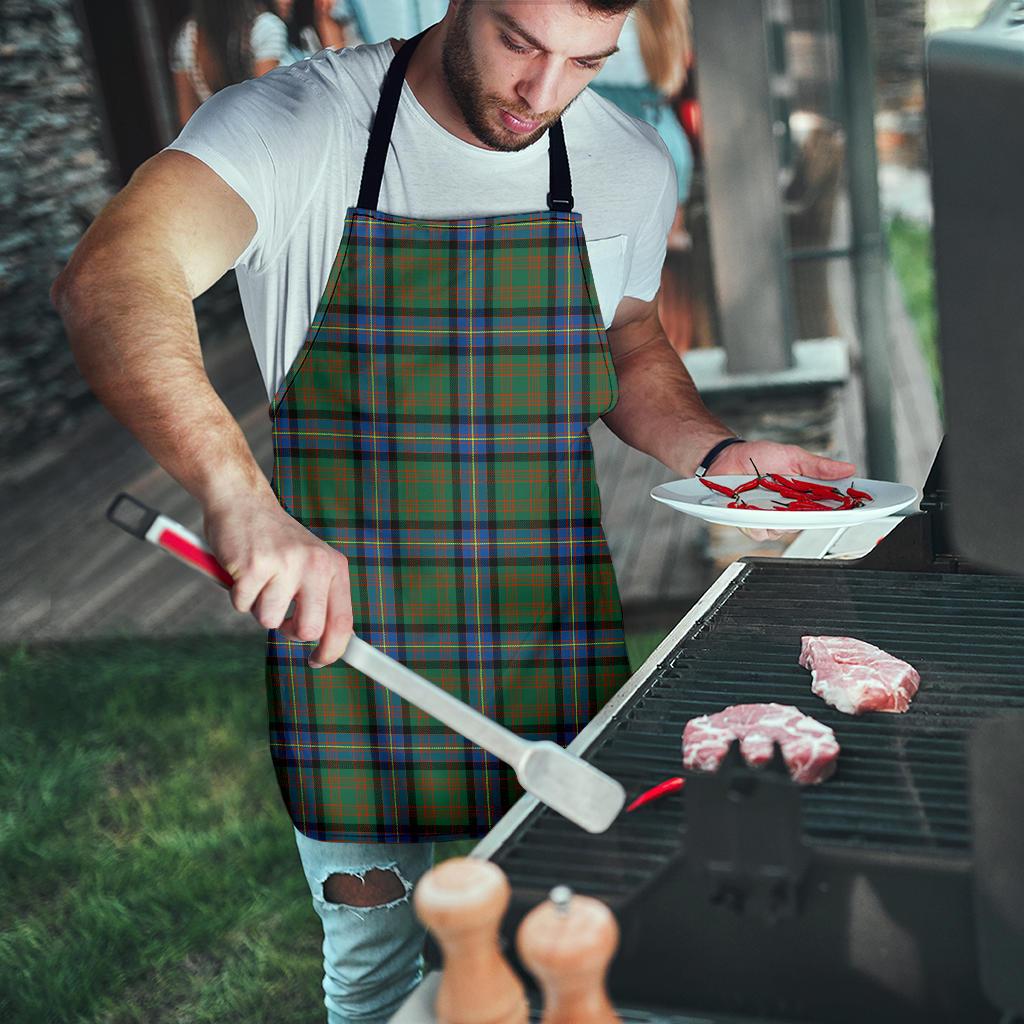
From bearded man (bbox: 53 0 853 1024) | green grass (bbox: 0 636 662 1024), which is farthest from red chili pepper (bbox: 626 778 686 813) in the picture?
green grass (bbox: 0 636 662 1024)

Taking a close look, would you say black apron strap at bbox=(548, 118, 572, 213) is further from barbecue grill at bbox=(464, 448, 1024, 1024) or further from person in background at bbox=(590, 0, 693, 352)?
person in background at bbox=(590, 0, 693, 352)

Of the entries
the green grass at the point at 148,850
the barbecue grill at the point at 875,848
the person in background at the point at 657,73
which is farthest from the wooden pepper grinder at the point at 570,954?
the person in background at the point at 657,73

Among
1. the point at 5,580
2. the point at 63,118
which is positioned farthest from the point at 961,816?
the point at 63,118

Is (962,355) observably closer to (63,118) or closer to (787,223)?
(787,223)

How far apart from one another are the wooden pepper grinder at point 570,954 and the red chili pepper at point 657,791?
0.33 meters

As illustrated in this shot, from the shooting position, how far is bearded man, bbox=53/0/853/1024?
6.17ft

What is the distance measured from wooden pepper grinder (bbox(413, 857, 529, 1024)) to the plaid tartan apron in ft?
3.40

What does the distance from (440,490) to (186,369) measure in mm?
548

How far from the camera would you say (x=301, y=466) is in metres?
1.93

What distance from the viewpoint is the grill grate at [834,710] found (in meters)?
1.15

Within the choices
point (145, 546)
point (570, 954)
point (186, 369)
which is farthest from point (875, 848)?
point (145, 546)

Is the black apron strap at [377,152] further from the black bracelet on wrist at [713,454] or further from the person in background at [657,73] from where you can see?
the person in background at [657,73]

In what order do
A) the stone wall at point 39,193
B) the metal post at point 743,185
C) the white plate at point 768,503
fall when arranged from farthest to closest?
the stone wall at point 39,193, the metal post at point 743,185, the white plate at point 768,503

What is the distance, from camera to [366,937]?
193 cm
